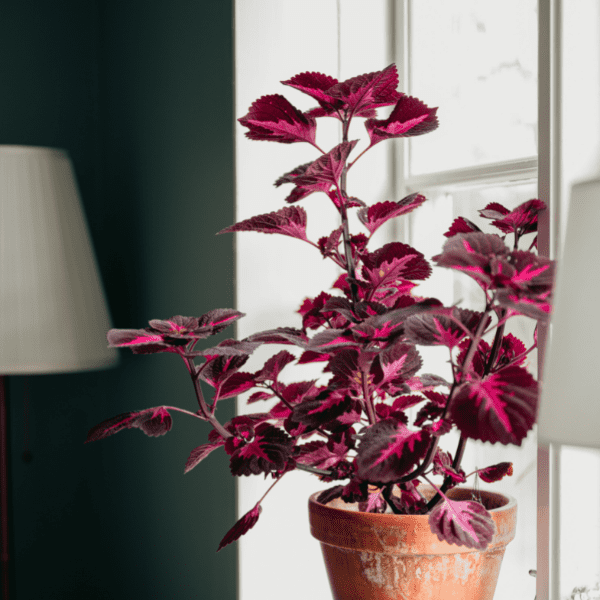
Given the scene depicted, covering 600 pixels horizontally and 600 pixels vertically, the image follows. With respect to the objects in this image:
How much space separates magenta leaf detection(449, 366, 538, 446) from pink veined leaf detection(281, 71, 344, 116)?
403 mm

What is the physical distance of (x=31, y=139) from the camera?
1926 mm

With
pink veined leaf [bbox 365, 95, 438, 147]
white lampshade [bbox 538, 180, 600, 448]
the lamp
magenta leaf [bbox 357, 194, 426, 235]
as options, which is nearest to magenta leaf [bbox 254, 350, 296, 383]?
magenta leaf [bbox 357, 194, 426, 235]

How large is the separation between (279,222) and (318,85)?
0.60 feet

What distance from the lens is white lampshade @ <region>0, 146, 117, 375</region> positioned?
1530mm

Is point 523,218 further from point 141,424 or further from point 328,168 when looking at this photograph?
point 141,424

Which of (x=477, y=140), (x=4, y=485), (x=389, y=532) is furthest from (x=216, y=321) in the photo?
(x=4, y=485)

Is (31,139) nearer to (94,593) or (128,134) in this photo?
(128,134)

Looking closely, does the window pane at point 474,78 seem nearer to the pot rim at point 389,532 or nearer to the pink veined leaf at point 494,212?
the pink veined leaf at point 494,212

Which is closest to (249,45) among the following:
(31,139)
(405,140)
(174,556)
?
(405,140)

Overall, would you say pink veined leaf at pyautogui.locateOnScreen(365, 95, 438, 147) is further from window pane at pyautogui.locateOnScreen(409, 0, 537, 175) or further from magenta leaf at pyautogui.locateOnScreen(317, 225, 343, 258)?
window pane at pyautogui.locateOnScreen(409, 0, 537, 175)

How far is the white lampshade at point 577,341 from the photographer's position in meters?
0.50

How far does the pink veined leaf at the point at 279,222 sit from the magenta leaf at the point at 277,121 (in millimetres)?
95

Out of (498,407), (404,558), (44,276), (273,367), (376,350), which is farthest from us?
(44,276)

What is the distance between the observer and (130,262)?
1782mm
